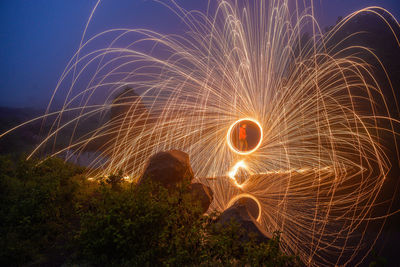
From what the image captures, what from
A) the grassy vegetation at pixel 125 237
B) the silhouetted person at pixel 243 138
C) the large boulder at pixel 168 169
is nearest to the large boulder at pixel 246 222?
the grassy vegetation at pixel 125 237

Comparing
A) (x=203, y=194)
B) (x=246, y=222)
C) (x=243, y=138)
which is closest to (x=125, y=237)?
(x=246, y=222)

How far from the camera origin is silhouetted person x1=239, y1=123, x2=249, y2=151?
45.1 feet

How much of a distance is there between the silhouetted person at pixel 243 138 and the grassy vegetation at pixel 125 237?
9.14 metres

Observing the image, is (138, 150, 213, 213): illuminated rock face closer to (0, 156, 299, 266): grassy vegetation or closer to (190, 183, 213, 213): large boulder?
(190, 183, 213, 213): large boulder

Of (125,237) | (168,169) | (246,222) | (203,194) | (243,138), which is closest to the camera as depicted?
(125,237)

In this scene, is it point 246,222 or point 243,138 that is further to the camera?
point 243,138

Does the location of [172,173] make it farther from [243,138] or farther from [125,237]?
[243,138]

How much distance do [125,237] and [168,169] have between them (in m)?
3.96

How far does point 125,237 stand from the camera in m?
3.83

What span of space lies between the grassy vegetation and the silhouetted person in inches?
360

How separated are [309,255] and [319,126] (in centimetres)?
2069

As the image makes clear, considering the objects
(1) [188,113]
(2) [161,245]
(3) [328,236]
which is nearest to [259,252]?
(2) [161,245]

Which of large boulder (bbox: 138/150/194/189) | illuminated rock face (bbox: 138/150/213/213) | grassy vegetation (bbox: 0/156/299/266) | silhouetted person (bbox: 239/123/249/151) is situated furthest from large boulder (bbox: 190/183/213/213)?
silhouetted person (bbox: 239/123/249/151)

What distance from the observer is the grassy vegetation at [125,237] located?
359 centimetres
